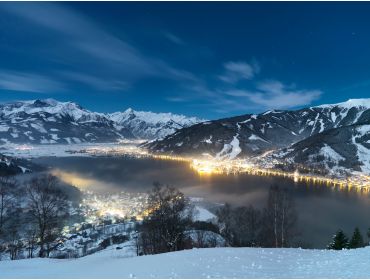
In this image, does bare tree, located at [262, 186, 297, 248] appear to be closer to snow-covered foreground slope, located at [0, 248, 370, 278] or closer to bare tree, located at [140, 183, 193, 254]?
bare tree, located at [140, 183, 193, 254]

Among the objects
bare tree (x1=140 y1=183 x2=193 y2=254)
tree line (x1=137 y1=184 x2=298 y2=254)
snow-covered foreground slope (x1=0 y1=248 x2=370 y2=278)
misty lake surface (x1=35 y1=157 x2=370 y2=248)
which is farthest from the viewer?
misty lake surface (x1=35 y1=157 x2=370 y2=248)

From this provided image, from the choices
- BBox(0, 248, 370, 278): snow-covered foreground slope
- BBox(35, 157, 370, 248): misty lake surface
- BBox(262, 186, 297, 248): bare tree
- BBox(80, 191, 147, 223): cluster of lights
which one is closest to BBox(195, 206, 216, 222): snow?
BBox(80, 191, 147, 223): cluster of lights

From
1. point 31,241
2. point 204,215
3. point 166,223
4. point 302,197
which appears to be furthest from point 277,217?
point 302,197

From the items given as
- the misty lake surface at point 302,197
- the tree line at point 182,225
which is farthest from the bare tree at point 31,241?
the misty lake surface at point 302,197

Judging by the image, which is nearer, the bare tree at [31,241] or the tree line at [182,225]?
the tree line at [182,225]

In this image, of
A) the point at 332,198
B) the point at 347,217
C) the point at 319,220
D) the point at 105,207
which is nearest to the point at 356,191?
the point at 332,198

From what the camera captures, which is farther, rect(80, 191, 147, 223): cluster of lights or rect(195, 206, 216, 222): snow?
rect(80, 191, 147, 223): cluster of lights

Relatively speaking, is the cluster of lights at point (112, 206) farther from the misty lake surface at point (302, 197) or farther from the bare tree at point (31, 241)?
the bare tree at point (31, 241)

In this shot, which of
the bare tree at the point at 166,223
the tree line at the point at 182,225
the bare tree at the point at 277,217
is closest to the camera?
the bare tree at the point at 166,223

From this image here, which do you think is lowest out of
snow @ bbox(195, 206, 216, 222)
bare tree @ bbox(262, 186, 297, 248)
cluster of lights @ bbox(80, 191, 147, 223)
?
cluster of lights @ bbox(80, 191, 147, 223)
